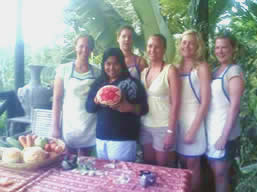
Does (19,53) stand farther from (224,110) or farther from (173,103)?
(224,110)

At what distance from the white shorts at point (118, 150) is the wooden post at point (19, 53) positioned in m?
2.28

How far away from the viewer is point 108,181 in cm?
160

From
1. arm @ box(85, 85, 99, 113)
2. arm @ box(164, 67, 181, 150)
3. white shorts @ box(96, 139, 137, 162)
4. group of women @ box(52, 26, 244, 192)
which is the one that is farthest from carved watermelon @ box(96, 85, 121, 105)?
arm @ box(164, 67, 181, 150)

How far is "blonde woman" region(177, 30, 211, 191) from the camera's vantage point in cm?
209

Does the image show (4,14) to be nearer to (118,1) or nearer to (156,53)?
(118,1)

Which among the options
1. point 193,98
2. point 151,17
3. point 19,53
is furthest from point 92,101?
point 19,53

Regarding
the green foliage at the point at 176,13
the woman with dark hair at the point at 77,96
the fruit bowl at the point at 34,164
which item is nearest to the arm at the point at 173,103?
the woman with dark hair at the point at 77,96

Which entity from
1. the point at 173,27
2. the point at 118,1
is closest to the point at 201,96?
the point at 173,27

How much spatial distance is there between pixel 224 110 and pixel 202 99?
7.1 inches

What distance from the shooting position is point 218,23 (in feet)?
10.8

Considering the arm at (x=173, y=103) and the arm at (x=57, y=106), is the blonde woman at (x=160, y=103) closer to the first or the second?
the arm at (x=173, y=103)

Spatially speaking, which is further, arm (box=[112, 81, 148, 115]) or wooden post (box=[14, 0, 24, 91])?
wooden post (box=[14, 0, 24, 91])

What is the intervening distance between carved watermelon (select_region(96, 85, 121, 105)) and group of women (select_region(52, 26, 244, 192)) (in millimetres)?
109

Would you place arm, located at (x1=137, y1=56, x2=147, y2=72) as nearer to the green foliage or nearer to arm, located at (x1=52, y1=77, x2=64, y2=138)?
arm, located at (x1=52, y1=77, x2=64, y2=138)
